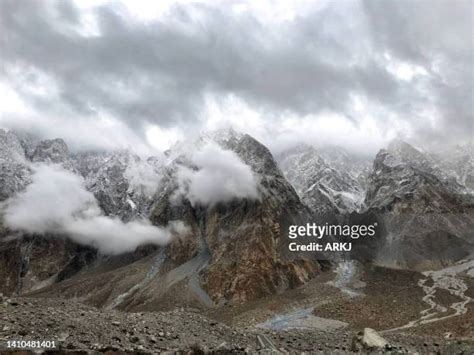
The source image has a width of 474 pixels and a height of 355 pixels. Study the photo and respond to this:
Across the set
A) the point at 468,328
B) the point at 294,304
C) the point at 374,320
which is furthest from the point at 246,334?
the point at 294,304

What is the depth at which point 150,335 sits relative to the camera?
104 feet

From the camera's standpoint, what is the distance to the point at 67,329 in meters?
28.9

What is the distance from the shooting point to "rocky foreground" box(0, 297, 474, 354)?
26.5 metres

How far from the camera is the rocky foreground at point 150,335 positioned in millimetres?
26500

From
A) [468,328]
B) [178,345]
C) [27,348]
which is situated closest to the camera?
[27,348]

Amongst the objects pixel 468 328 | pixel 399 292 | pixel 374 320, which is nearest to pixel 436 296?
pixel 399 292

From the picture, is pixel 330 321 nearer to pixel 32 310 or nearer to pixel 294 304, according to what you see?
pixel 294 304

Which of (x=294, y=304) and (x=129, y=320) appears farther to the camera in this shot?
(x=294, y=304)

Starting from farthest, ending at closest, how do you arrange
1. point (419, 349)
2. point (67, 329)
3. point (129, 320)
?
point (419, 349), point (129, 320), point (67, 329)

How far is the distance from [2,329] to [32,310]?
408cm

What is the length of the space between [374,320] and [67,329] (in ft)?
376

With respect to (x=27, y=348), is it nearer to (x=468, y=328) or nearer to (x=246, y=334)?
(x=246, y=334)

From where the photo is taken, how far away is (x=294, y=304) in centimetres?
18200

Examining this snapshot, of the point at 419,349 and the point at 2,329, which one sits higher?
the point at 2,329
